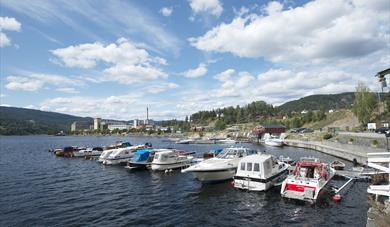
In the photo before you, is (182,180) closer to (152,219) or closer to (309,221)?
(152,219)

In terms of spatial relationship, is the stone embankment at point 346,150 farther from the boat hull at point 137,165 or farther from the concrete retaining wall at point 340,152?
the boat hull at point 137,165

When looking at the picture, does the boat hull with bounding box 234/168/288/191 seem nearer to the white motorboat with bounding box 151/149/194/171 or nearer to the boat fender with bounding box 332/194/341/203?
the boat fender with bounding box 332/194/341/203

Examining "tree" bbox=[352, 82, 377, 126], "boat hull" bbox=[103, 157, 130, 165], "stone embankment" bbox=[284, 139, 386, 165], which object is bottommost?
"boat hull" bbox=[103, 157, 130, 165]

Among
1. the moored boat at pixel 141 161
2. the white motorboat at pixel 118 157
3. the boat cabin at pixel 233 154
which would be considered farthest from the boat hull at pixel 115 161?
Result: the boat cabin at pixel 233 154

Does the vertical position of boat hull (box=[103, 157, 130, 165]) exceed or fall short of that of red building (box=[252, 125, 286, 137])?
it falls short

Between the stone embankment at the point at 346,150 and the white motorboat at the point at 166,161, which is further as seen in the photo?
the stone embankment at the point at 346,150

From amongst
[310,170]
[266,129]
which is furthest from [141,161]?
[266,129]

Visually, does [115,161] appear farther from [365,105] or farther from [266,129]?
[266,129]

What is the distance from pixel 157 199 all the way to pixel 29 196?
1412cm

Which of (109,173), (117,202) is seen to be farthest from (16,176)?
(117,202)

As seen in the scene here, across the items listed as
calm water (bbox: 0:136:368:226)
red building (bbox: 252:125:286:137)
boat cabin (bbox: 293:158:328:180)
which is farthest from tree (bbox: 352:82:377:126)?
boat cabin (bbox: 293:158:328:180)

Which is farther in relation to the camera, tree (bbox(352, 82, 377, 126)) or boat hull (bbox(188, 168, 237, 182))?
tree (bbox(352, 82, 377, 126))

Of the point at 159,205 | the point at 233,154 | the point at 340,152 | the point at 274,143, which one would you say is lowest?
the point at 159,205

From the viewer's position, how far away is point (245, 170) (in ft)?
93.3
